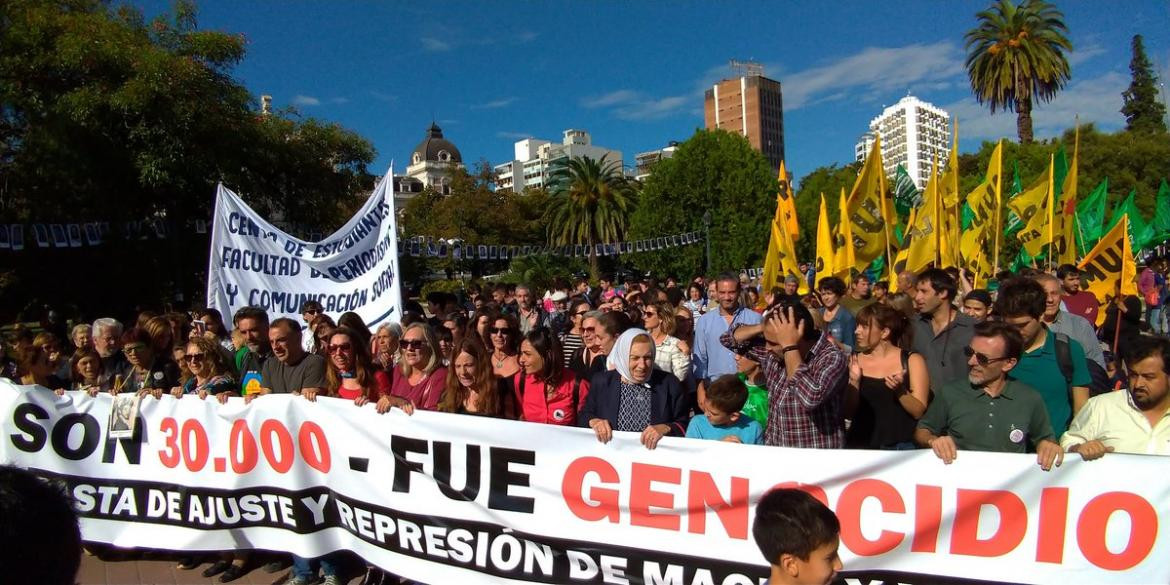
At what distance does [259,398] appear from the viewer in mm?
4543

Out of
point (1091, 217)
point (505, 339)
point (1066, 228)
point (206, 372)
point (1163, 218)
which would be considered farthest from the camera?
point (1163, 218)

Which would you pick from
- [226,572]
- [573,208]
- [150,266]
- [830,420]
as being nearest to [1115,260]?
[830,420]

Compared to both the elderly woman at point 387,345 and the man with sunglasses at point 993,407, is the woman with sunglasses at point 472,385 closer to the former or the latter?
the elderly woman at point 387,345

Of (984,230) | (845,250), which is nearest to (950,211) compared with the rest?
(984,230)

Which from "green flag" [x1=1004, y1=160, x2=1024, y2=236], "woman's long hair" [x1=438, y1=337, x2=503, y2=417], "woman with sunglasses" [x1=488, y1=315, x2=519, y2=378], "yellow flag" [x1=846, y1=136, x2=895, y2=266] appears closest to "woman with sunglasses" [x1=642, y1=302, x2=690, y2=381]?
"woman with sunglasses" [x1=488, y1=315, x2=519, y2=378]

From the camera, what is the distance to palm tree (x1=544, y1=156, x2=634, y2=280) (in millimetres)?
45125

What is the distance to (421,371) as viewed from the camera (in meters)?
4.73

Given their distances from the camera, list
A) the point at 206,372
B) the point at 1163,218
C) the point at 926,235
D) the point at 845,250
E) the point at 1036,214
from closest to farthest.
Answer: the point at 206,372
the point at 845,250
the point at 926,235
the point at 1036,214
the point at 1163,218

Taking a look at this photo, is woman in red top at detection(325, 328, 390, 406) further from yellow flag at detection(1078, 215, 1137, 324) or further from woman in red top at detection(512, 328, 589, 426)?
yellow flag at detection(1078, 215, 1137, 324)

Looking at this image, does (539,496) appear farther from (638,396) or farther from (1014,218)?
(1014,218)

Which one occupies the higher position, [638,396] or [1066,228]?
[1066,228]

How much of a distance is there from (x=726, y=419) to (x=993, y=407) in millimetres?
1154

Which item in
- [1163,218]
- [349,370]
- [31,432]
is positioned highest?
[1163,218]

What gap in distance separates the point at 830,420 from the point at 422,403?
2358mm
